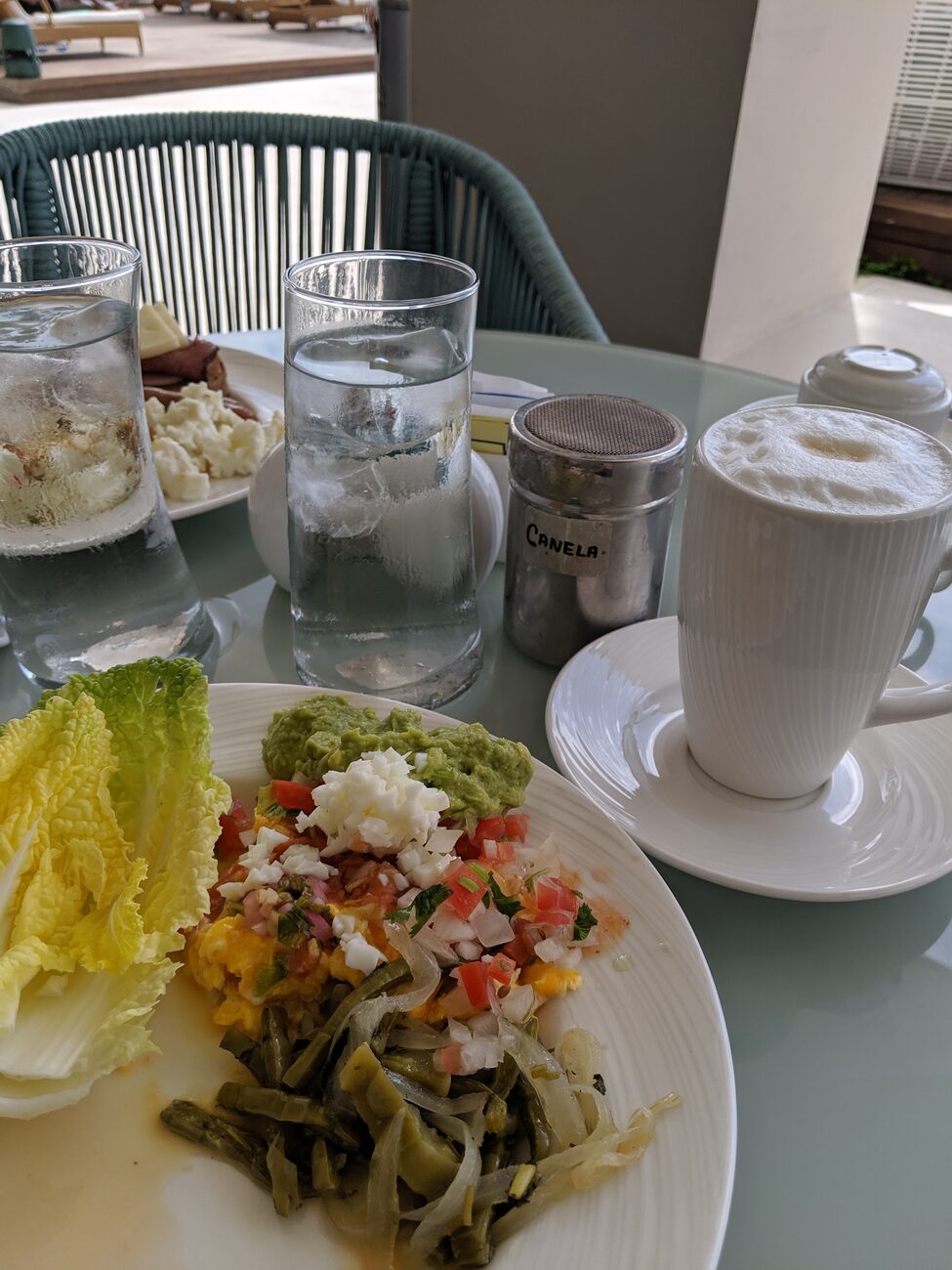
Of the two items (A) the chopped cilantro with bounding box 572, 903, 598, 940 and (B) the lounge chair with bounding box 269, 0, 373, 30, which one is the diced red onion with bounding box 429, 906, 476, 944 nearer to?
(A) the chopped cilantro with bounding box 572, 903, 598, 940

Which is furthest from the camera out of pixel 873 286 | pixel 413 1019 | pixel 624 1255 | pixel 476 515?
pixel 873 286

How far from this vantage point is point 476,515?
821mm

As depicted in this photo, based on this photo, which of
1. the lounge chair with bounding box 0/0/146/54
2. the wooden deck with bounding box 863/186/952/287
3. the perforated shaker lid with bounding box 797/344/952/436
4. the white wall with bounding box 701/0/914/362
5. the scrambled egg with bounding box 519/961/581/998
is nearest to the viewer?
the scrambled egg with bounding box 519/961/581/998

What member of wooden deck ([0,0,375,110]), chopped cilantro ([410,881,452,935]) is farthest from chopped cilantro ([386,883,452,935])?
wooden deck ([0,0,375,110])

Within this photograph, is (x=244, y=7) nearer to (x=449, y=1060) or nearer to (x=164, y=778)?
(x=164, y=778)

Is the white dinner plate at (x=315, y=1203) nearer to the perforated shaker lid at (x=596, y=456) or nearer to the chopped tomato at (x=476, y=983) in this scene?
the chopped tomato at (x=476, y=983)

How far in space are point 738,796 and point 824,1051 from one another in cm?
18

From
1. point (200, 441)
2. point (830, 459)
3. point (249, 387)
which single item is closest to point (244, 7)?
point (249, 387)

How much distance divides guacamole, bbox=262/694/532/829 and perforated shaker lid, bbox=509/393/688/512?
0.20 m

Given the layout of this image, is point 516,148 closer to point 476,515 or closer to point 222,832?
point 476,515

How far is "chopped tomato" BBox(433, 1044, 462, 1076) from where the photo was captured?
0.49m

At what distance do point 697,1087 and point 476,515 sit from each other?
18.8 inches


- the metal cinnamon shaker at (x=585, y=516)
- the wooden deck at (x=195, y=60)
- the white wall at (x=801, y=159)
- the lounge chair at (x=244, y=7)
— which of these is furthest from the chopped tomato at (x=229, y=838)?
the lounge chair at (x=244, y=7)

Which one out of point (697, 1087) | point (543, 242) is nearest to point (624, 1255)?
point (697, 1087)
